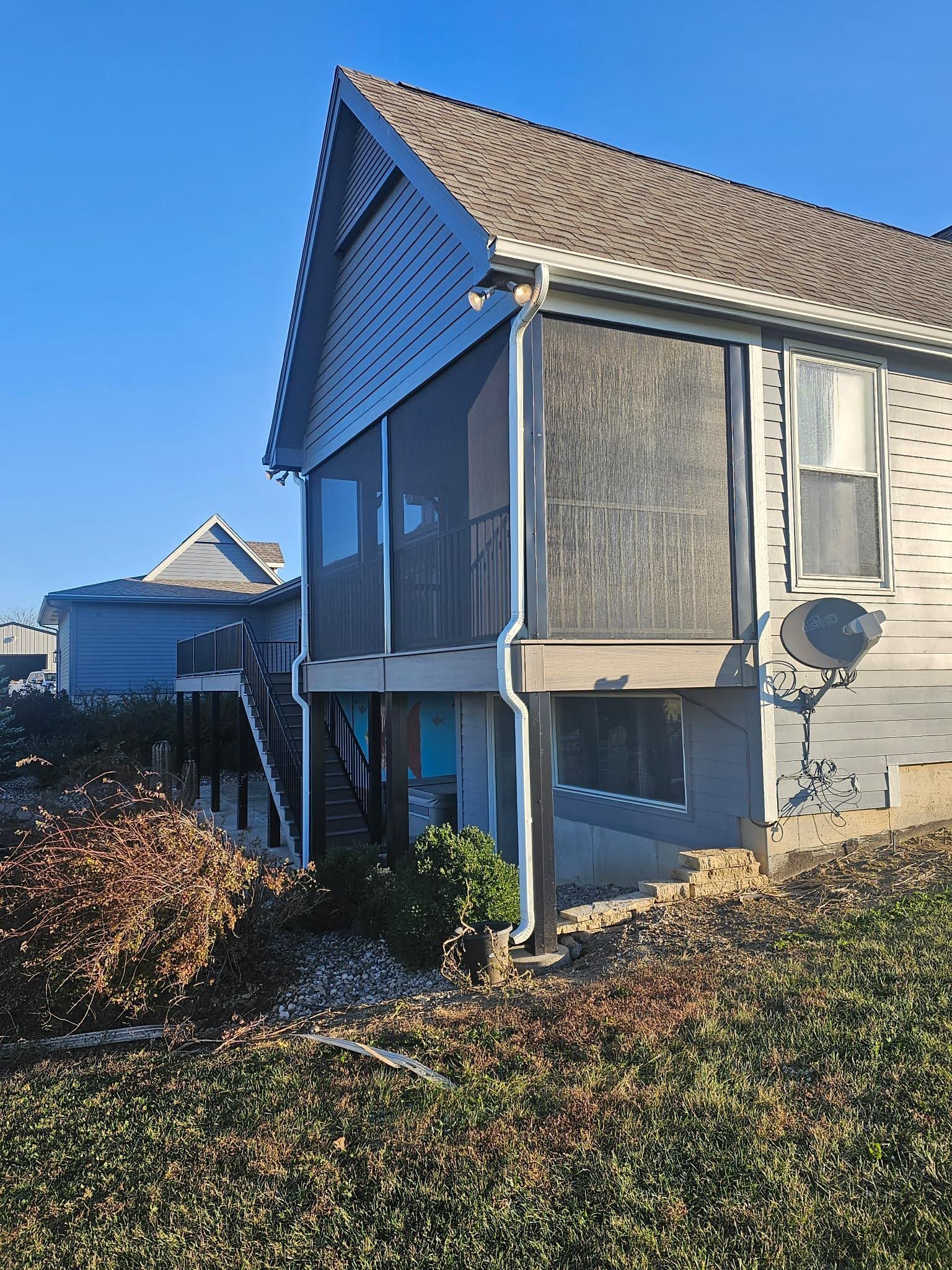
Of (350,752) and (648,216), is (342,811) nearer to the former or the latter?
(350,752)

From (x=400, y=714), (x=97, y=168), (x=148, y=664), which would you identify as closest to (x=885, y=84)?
(x=400, y=714)

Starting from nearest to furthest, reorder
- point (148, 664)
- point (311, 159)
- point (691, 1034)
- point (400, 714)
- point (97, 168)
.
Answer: point (691, 1034), point (400, 714), point (311, 159), point (97, 168), point (148, 664)

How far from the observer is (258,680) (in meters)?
13.7

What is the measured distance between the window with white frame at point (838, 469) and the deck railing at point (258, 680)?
7448 mm

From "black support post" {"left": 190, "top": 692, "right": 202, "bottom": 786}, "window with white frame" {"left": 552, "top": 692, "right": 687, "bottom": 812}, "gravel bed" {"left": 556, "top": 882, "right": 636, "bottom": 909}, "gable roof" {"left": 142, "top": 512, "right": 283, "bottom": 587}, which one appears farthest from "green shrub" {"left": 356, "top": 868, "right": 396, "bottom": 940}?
"gable roof" {"left": 142, "top": 512, "right": 283, "bottom": 587}

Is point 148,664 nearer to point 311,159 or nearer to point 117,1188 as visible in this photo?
point 311,159

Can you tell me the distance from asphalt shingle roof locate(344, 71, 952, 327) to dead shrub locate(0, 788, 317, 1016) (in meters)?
4.70

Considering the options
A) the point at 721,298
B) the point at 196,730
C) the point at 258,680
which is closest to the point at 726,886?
the point at 721,298

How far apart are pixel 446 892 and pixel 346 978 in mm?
1350

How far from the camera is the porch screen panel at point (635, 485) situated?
21.0 feet

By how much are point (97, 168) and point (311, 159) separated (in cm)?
1119

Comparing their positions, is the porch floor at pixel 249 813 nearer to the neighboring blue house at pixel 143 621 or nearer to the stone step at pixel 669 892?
the neighboring blue house at pixel 143 621

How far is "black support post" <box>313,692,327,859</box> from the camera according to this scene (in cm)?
1058

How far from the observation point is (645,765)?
27.7 ft
